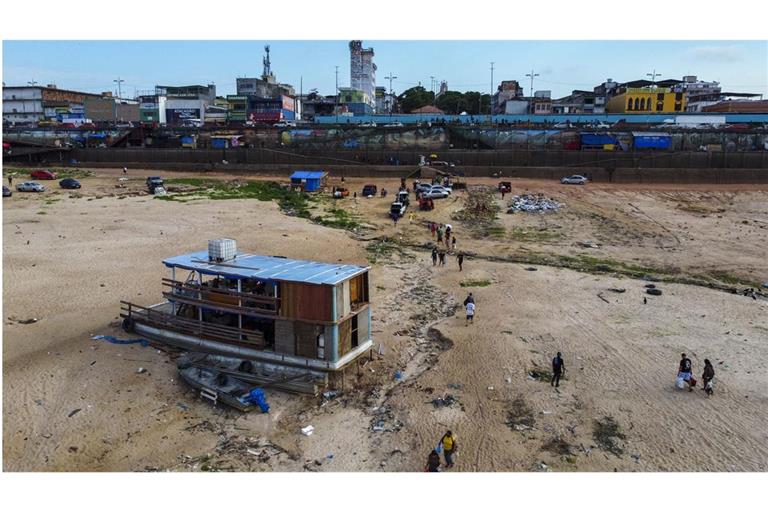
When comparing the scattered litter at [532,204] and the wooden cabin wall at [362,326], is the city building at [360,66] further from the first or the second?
the wooden cabin wall at [362,326]

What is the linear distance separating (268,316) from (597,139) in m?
53.6

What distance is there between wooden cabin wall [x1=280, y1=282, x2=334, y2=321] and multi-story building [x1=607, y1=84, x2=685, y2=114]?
84.1 metres

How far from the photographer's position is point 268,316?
687 inches

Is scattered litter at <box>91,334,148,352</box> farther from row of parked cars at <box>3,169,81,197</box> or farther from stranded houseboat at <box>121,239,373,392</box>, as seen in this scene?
row of parked cars at <box>3,169,81,197</box>

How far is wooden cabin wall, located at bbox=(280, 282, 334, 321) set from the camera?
16.9 metres

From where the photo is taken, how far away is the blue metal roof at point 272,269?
17469mm

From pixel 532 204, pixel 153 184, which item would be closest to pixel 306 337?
pixel 532 204

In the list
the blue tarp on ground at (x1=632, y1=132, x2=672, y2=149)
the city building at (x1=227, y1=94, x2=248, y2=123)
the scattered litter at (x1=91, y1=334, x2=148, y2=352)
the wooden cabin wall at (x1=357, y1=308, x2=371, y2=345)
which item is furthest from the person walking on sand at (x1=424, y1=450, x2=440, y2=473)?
the city building at (x1=227, y1=94, x2=248, y2=123)

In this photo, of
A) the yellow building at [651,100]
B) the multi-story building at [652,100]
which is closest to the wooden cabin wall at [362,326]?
the yellow building at [651,100]

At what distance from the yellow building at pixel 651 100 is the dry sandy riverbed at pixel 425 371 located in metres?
59.3

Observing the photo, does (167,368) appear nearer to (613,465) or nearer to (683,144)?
(613,465)

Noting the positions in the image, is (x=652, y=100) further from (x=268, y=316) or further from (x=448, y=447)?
(x=448, y=447)

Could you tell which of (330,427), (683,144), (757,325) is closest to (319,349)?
(330,427)

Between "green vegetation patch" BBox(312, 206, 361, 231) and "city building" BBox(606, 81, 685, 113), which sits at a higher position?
"city building" BBox(606, 81, 685, 113)
